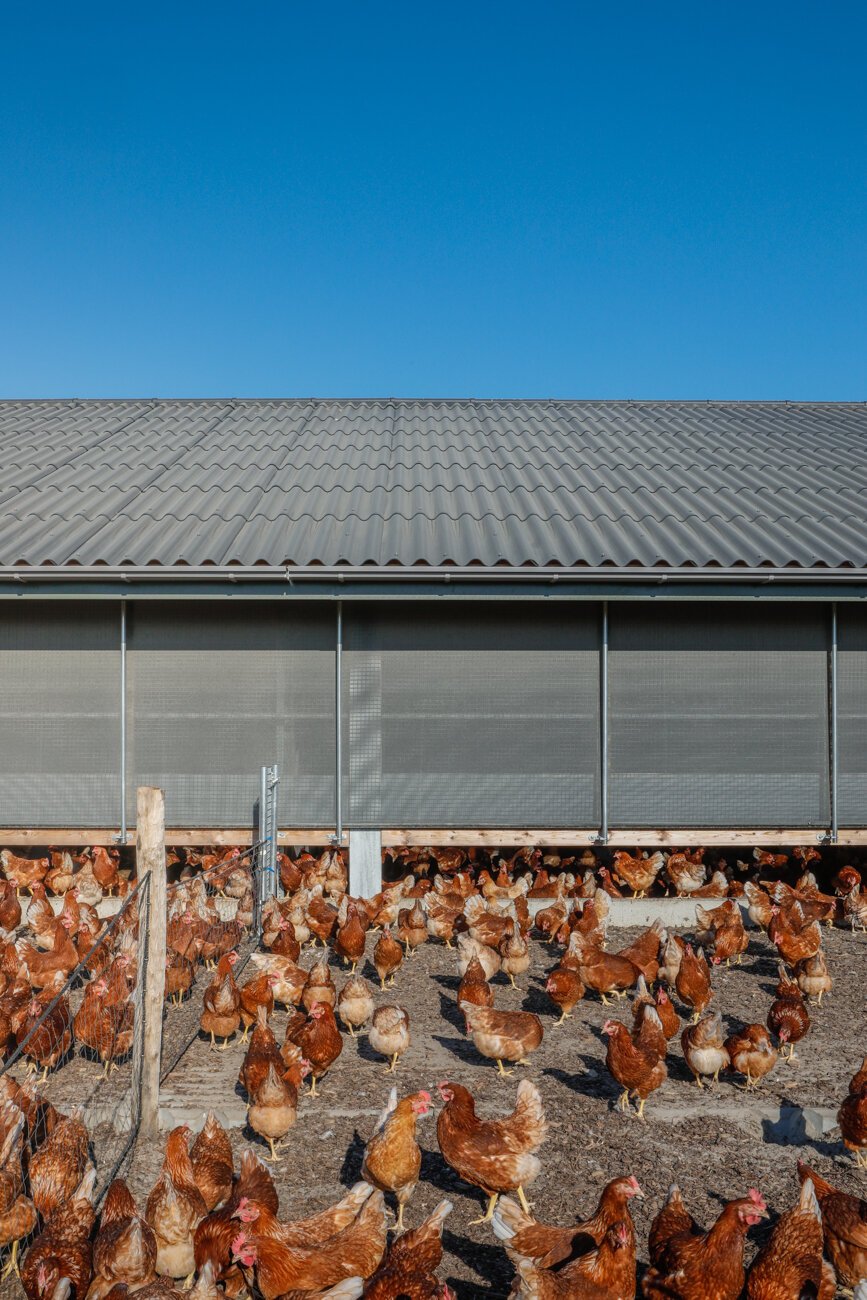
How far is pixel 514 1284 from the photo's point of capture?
3205mm

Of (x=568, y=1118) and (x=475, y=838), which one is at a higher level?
(x=475, y=838)

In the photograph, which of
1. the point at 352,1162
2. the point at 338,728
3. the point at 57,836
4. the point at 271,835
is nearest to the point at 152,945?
the point at 352,1162

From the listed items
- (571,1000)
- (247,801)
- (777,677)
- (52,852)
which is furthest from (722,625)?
(52,852)

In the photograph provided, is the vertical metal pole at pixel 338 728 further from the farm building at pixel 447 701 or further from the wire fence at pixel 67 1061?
the wire fence at pixel 67 1061

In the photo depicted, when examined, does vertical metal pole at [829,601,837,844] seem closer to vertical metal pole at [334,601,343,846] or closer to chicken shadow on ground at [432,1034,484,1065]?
chicken shadow on ground at [432,1034,484,1065]

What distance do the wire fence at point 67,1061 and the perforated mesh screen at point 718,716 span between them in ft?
15.5

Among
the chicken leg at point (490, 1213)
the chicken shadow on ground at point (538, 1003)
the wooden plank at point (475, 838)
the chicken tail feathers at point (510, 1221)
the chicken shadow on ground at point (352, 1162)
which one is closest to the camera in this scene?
the chicken tail feathers at point (510, 1221)

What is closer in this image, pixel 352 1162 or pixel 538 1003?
pixel 352 1162

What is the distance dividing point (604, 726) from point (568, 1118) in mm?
4115

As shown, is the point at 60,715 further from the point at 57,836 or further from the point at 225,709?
the point at 225,709

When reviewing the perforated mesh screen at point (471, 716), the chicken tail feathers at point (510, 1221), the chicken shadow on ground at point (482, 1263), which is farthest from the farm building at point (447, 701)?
the chicken tail feathers at point (510, 1221)

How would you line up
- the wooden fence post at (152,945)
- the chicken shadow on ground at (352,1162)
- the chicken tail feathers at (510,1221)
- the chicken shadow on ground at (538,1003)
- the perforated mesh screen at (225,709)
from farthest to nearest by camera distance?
the perforated mesh screen at (225,709) < the chicken shadow on ground at (538,1003) < the wooden fence post at (152,945) < the chicken shadow on ground at (352,1162) < the chicken tail feathers at (510,1221)

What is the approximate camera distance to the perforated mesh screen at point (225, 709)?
8.48 meters

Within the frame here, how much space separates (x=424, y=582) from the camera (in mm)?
8234
